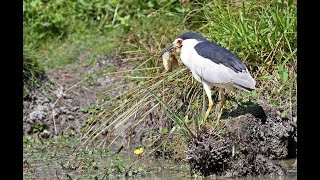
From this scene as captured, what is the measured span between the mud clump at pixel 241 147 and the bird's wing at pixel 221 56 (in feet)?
1.57

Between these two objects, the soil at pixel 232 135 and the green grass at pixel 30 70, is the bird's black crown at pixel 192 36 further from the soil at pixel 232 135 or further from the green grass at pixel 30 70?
the green grass at pixel 30 70

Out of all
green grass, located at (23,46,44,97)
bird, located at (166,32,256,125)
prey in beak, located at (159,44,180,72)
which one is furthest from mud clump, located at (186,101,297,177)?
green grass, located at (23,46,44,97)

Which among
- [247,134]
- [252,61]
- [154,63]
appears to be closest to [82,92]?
[154,63]

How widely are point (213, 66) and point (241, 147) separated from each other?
82cm

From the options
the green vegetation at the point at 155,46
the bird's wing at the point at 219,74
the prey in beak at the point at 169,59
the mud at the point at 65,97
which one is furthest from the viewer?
the mud at the point at 65,97

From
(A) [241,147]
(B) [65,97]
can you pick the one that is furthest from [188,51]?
(B) [65,97]

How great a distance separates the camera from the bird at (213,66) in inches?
274

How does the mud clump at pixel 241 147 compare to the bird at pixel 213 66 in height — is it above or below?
below

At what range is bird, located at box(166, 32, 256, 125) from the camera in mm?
6969

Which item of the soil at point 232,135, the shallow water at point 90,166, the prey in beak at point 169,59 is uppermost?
the prey in beak at point 169,59

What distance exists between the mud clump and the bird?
0.88 feet

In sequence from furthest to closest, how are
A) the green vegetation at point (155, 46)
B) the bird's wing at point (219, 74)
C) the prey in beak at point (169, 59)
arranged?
the prey in beak at point (169, 59)
the green vegetation at point (155, 46)
the bird's wing at point (219, 74)

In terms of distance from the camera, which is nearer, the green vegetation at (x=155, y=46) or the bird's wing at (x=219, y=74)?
the bird's wing at (x=219, y=74)

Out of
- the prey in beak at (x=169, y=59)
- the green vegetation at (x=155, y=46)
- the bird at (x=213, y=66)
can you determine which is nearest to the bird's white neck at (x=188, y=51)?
the bird at (x=213, y=66)
